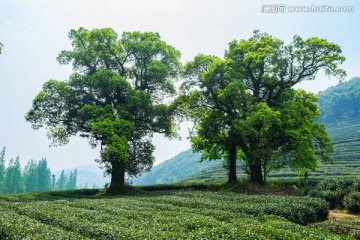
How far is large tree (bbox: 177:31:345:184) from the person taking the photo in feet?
106

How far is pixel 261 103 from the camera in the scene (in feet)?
106

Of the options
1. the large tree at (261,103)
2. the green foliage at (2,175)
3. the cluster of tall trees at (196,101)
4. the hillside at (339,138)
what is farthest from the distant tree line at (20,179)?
the large tree at (261,103)

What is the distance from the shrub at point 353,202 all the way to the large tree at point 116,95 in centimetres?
2228

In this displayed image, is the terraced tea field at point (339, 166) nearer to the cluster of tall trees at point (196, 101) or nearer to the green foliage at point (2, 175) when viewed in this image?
the cluster of tall trees at point (196, 101)

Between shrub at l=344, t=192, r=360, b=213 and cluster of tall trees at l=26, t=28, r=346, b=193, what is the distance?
9855 mm

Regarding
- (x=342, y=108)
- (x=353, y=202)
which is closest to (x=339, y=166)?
(x=353, y=202)

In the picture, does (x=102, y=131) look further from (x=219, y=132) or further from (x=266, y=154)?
(x=266, y=154)

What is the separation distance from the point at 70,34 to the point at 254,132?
26.9 meters

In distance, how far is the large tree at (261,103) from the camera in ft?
106

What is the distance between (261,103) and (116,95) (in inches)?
735

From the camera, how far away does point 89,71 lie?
127ft

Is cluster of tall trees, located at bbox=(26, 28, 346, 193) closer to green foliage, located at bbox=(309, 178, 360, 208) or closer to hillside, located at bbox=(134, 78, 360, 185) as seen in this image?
green foliage, located at bbox=(309, 178, 360, 208)

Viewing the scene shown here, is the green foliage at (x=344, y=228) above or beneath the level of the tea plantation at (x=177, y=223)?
beneath

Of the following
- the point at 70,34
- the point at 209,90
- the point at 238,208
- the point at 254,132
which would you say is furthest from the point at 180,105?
the point at 238,208
